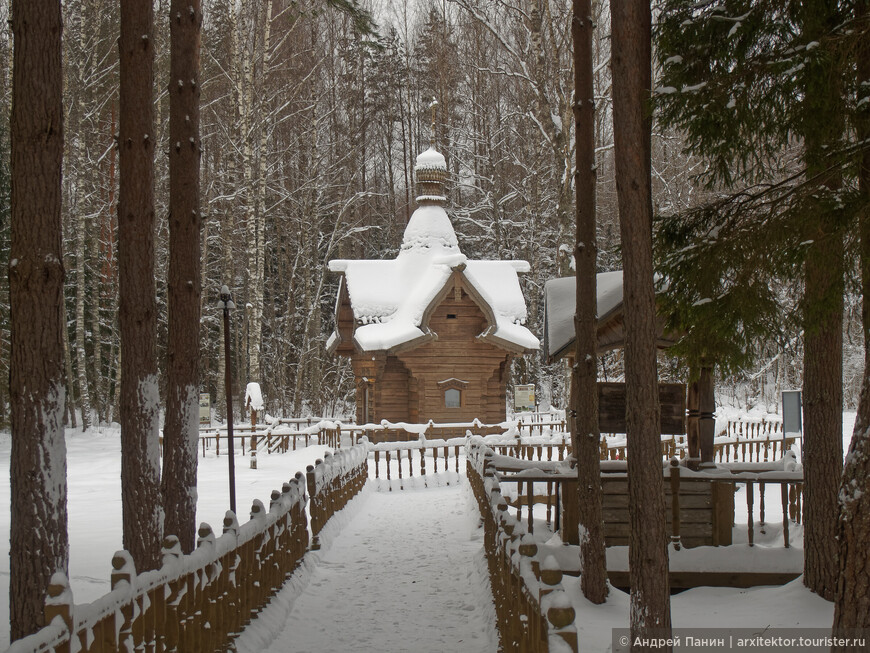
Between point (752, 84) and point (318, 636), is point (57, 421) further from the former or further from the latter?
point (752, 84)

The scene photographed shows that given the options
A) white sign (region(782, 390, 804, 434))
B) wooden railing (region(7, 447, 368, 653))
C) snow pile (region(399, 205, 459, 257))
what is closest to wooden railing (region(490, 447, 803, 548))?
wooden railing (region(7, 447, 368, 653))

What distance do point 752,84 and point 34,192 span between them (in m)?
5.55

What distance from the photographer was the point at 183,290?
9.10m

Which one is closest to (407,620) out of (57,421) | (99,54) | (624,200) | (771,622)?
(771,622)

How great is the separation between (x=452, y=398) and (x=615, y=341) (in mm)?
14775

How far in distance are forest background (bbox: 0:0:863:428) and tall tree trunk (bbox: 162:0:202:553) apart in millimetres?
10438

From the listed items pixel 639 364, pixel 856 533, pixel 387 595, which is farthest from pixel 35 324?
pixel 856 533

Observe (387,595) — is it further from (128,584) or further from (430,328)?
(430,328)

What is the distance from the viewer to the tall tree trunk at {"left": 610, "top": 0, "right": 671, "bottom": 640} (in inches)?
239

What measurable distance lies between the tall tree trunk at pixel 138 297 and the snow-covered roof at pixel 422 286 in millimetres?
16848

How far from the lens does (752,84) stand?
6.52m

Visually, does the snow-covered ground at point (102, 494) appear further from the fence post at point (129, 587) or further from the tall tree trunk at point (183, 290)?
the fence post at point (129, 587)

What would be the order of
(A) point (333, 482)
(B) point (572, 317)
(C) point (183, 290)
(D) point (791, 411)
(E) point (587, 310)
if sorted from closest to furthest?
(E) point (587, 310) → (C) point (183, 290) → (B) point (572, 317) → (A) point (333, 482) → (D) point (791, 411)

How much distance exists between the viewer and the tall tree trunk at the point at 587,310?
316 inches
